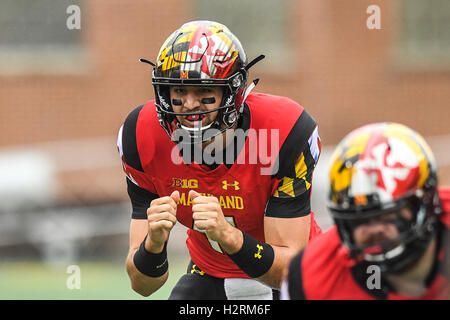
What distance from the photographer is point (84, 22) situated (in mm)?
14625

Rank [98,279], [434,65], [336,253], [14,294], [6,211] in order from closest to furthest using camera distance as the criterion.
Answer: [336,253] → [14,294] → [98,279] → [6,211] → [434,65]

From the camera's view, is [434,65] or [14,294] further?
[434,65]

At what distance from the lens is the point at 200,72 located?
454cm

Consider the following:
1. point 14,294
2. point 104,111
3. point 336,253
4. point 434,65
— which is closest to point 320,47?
point 434,65

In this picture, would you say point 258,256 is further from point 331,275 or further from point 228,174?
point 331,275

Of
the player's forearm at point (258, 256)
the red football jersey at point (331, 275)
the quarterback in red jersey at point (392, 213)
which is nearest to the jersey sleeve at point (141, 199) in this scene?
the player's forearm at point (258, 256)

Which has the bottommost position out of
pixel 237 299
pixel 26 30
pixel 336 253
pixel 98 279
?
pixel 98 279

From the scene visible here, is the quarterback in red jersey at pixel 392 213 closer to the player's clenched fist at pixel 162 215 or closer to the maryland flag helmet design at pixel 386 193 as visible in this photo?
the maryland flag helmet design at pixel 386 193

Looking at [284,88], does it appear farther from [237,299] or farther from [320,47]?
[237,299]

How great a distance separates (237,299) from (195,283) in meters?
0.26

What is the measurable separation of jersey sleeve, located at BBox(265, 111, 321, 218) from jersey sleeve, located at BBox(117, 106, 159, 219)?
0.74m

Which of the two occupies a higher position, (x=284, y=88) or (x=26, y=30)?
(x=26, y=30)

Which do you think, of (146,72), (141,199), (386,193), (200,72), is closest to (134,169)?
(141,199)

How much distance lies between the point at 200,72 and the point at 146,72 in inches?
417
